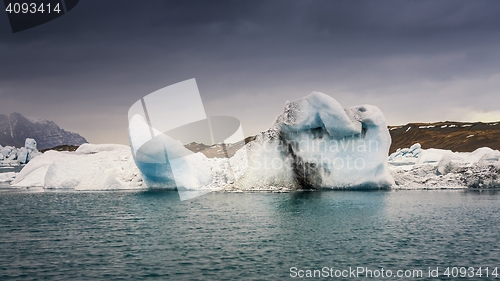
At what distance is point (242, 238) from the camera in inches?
615

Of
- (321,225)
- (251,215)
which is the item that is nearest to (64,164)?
(251,215)

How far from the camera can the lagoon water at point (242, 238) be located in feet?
39.2

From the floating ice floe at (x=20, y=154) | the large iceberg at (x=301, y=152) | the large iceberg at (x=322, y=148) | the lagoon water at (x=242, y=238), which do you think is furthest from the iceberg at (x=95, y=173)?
the floating ice floe at (x=20, y=154)

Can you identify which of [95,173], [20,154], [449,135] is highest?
[20,154]

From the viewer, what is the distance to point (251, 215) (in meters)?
20.8

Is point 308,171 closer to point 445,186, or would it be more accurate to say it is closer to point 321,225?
point 445,186

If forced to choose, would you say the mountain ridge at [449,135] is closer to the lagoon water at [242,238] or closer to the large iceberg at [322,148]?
the large iceberg at [322,148]

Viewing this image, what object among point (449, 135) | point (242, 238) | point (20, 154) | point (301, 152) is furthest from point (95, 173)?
point (449, 135)

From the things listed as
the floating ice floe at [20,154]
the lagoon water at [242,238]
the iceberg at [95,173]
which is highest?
the floating ice floe at [20,154]

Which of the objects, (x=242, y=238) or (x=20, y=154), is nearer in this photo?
(x=242, y=238)

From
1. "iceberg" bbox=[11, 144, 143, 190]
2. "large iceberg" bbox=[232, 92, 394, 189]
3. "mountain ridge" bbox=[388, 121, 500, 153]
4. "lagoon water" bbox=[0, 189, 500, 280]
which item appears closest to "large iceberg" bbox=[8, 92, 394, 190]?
"large iceberg" bbox=[232, 92, 394, 189]

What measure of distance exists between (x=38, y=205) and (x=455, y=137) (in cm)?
10894

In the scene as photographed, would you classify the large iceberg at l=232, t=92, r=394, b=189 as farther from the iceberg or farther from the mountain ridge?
the mountain ridge

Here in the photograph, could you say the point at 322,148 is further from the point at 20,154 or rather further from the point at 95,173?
the point at 20,154
